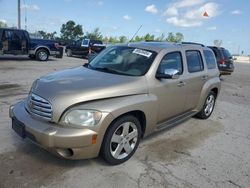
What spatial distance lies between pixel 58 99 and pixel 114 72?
119 centimetres

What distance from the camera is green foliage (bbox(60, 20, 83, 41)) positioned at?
6988cm

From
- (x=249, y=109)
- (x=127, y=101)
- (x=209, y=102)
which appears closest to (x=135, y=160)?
(x=127, y=101)

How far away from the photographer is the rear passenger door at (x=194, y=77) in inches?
196

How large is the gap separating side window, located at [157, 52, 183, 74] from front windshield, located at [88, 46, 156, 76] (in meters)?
0.20

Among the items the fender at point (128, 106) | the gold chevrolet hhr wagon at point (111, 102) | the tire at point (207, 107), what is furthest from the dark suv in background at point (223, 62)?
the fender at point (128, 106)

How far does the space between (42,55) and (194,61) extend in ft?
43.3

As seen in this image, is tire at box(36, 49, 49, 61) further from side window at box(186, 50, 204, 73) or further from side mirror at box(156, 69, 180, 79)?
side mirror at box(156, 69, 180, 79)

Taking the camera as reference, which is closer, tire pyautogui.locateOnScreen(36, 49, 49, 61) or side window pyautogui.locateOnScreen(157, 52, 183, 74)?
side window pyautogui.locateOnScreen(157, 52, 183, 74)

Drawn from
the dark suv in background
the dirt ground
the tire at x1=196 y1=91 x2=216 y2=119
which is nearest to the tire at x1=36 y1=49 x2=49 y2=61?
the dark suv in background

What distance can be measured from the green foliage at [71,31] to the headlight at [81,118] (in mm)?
68906

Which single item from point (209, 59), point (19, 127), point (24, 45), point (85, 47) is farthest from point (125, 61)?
point (85, 47)

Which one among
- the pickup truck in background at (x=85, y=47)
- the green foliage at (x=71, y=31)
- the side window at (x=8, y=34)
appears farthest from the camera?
the green foliage at (x=71, y=31)

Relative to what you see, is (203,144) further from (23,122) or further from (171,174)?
(23,122)

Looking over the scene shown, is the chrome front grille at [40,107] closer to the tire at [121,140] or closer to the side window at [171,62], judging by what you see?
the tire at [121,140]
